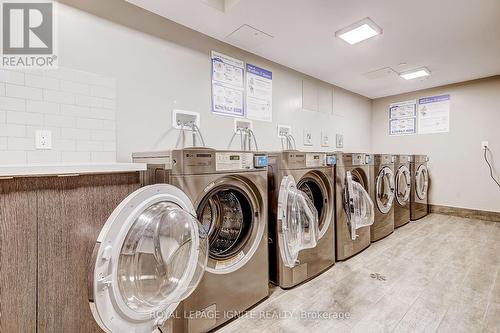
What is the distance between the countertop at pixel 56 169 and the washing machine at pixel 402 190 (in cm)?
311

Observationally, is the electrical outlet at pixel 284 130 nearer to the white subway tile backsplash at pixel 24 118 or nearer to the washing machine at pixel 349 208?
the washing machine at pixel 349 208

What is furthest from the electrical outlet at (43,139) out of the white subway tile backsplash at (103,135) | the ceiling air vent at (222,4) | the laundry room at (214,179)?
the ceiling air vent at (222,4)

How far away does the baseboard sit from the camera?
11.3 ft

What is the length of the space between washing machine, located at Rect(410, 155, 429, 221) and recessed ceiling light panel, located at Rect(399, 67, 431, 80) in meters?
1.11

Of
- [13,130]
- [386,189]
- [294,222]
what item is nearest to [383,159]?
[386,189]

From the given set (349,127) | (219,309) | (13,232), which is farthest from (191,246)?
(349,127)

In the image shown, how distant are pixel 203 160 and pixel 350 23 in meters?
1.77

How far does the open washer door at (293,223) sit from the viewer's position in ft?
5.22

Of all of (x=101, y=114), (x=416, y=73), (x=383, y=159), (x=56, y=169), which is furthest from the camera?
(x=416, y=73)

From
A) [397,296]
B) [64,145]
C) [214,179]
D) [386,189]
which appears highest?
[64,145]

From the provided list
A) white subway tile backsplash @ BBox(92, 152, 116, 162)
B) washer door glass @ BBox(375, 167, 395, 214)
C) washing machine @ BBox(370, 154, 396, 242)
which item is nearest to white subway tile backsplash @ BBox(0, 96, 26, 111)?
white subway tile backsplash @ BBox(92, 152, 116, 162)

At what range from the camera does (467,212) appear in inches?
143

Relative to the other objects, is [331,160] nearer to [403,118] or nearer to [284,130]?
[284,130]

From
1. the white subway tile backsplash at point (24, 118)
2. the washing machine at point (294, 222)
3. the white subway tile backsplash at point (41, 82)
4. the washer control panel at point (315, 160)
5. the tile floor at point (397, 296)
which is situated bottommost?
the tile floor at point (397, 296)
